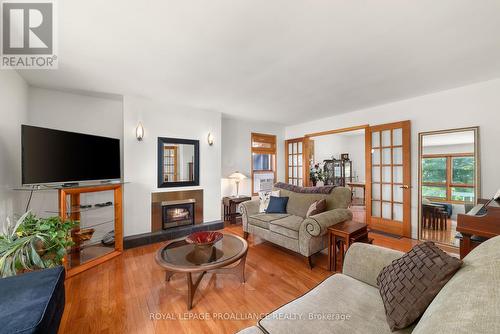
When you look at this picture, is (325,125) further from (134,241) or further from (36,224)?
(36,224)

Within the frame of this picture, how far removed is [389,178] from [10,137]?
18.0 ft

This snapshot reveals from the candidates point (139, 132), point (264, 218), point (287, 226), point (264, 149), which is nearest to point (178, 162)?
point (139, 132)

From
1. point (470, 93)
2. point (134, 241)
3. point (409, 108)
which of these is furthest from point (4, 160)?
point (470, 93)

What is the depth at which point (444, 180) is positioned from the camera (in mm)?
3549

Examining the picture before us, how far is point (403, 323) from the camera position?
2.97ft

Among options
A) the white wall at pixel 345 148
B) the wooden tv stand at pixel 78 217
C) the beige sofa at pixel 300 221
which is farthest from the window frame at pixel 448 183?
the wooden tv stand at pixel 78 217

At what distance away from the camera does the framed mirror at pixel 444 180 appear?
10.2ft

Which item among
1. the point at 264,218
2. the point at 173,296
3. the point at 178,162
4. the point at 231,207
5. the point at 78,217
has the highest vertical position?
the point at 178,162

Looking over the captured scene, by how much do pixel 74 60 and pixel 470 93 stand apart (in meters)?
5.02

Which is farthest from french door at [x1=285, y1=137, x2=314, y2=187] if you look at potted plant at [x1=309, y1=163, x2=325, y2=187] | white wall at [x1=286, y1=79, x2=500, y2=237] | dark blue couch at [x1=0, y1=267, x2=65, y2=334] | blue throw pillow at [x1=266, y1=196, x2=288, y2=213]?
dark blue couch at [x1=0, y1=267, x2=65, y2=334]

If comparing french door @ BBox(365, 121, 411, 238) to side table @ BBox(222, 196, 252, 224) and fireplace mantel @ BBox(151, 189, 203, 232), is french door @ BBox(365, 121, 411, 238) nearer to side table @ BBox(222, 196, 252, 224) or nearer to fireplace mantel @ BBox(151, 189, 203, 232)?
side table @ BBox(222, 196, 252, 224)

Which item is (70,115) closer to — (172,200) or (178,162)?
(178,162)

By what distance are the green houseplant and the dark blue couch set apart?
0.86ft

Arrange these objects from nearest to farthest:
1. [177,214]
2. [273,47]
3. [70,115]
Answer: [273,47]
[70,115]
[177,214]
